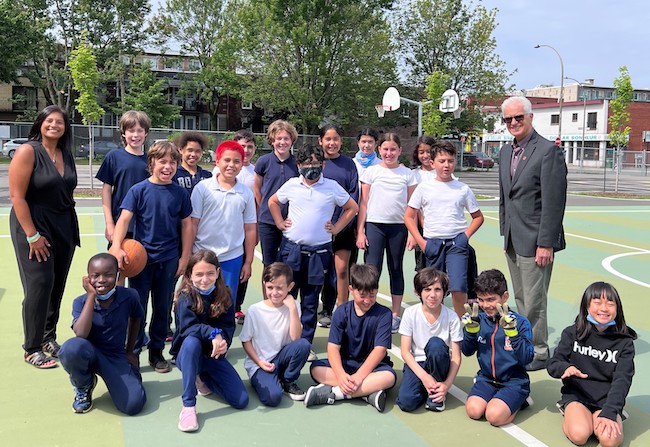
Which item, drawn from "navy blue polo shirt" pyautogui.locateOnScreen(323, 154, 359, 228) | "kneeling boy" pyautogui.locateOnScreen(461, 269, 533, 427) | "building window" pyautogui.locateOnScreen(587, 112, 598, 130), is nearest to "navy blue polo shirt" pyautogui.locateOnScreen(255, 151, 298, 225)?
"navy blue polo shirt" pyautogui.locateOnScreen(323, 154, 359, 228)

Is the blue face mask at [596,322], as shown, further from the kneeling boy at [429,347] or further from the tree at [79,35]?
the tree at [79,35]

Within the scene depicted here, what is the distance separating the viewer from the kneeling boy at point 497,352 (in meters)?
4.32

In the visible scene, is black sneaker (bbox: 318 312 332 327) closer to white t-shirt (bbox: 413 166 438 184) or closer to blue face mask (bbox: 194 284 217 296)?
white t-shirt (bbox: 413 166 438 184)

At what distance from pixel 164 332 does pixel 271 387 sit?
3.53 ft

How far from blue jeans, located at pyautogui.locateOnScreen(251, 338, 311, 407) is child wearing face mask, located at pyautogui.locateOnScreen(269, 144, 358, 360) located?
0.83 meters

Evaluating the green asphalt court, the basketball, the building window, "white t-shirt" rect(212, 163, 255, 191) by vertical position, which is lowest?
the green asphalt court

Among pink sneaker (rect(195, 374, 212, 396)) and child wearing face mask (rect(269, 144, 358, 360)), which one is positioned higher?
child wearing face mask (rect(269, 144, 358, 360))

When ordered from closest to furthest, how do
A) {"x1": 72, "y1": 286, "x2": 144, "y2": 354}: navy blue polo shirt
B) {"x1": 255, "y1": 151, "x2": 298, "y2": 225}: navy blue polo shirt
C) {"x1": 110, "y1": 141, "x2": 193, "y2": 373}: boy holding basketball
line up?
{"x1": 72, "y1": 286, "x2": 144, "y2": 354}: navy blue polo shirt → {"x1": 110, "y1": 141, "x2": 193, "y2": 373}: boy holding basketball → {"x1": 255, "y1": 151, "x2": 298, "y2": 225}: navy blue polo shirt

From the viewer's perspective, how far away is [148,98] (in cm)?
4609

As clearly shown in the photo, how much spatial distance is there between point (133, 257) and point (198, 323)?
28.4 inches

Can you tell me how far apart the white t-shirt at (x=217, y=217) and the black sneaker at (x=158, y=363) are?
35.4 inches

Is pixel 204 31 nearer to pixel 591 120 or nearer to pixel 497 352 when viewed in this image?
pixel 591 120

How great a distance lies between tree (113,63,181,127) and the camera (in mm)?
46031

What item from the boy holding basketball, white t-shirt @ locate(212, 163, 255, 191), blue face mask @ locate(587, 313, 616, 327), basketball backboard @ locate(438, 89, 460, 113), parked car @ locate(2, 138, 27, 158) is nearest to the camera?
blue face mask @ locate(587, 313, 616, 327)
